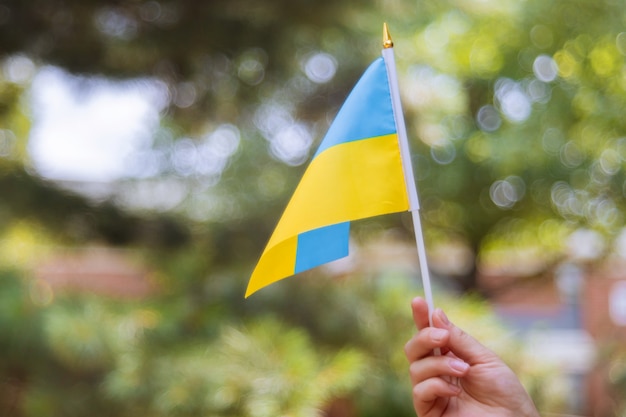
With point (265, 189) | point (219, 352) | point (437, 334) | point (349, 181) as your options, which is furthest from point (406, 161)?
point (265, 189)

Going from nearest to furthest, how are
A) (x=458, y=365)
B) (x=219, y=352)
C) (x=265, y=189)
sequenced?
1. (x=458, y=365)
2. (x=219, y=352)
3. (x=265, y=189)

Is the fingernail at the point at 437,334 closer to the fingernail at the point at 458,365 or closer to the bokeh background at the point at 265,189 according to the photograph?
the fingernail at the point at 458,365

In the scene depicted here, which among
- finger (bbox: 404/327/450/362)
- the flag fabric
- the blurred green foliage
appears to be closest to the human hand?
finger (bbox: 404/327/450/362)

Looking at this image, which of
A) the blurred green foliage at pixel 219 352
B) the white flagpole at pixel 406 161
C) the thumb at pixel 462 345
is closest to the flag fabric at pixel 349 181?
the white flagpole at pixel 406 161

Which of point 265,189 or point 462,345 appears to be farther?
point 265,189

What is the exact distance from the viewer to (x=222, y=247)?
1.94m

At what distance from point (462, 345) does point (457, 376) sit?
4 centimetres

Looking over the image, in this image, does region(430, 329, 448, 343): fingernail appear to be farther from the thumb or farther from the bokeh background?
the bokeh background

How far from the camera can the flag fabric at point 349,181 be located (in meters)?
0.75

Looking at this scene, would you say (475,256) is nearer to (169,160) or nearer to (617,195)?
(617,195)

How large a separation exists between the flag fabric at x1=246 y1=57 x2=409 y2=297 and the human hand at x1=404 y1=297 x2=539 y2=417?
0.41 ft

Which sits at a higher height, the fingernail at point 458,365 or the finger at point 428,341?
the finger at point 428,341

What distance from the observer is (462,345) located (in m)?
0.71

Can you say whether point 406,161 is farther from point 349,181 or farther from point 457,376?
point 457,376
